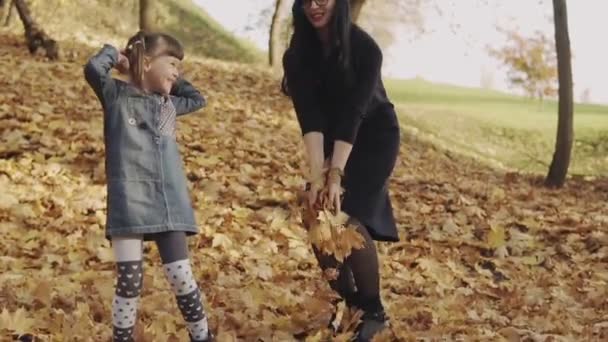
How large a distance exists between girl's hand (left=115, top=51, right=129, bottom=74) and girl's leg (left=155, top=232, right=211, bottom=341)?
2.34 ft

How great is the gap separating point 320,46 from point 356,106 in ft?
1.15

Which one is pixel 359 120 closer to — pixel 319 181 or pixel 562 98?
pixel 319 181

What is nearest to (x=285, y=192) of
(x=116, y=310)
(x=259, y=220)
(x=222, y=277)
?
(x=259, y=220)

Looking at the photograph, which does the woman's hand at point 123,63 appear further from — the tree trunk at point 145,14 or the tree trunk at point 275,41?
the tree trunk at point 275,41

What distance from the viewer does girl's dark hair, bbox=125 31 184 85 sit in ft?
10.5

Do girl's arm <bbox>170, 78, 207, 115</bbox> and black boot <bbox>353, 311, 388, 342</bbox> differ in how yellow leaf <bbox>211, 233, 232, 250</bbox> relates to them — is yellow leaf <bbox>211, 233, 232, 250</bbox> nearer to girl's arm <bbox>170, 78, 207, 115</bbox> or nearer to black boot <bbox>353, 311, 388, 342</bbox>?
black boot <bbox>353, 311, 388, 342</bbox>

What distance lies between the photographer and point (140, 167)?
3.14 meters

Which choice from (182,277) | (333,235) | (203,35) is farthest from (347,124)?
(203,35)

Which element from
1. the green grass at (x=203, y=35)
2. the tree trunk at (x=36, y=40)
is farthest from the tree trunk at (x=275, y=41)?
the tree trunk at (x=36, y=40)

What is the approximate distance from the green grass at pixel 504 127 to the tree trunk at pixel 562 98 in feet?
11.0

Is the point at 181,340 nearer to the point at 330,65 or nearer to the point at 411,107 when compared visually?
the point at 330,65

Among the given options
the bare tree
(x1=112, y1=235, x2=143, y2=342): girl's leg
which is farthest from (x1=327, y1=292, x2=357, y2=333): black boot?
the bare tree

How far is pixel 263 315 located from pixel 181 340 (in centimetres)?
68

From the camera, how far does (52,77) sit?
418 inches
